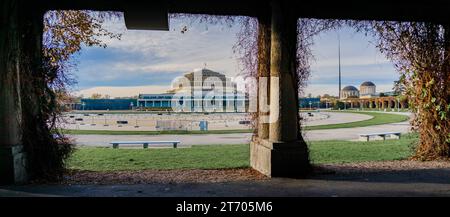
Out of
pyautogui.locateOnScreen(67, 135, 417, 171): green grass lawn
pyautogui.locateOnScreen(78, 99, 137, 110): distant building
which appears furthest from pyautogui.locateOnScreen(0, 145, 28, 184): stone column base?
pyautogui.locateOnScreen(78, 99, 137, 110): distant building

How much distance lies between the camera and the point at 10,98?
6055mm

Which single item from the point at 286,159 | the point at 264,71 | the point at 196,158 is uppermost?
the point at 264,71

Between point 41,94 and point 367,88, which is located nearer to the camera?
point 41,94

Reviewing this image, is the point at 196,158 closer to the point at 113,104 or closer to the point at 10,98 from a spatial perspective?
the point at 10,98

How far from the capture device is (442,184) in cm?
600

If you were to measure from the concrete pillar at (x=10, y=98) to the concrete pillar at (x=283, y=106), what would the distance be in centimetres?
427

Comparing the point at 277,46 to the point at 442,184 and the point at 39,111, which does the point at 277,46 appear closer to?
the point at 442,184

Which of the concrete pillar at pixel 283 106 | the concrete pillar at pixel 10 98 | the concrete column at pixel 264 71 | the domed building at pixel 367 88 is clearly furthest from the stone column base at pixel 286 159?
the domed building at pixel 367 88

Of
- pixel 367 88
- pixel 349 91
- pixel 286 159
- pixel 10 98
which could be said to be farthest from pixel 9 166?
pixel 349 91

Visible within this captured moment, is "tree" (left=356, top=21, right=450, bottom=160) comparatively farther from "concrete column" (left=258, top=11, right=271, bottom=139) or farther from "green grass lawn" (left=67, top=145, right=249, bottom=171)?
"green grass lawn" (left=67, top=145, right=249, bottom=171)

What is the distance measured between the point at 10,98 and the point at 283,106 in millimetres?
4674

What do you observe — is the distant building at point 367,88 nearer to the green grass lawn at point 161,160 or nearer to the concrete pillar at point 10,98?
the green grass lawn at point 161,160

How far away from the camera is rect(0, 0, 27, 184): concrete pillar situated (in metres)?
5.89

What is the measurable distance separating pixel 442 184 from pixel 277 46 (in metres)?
3.59
